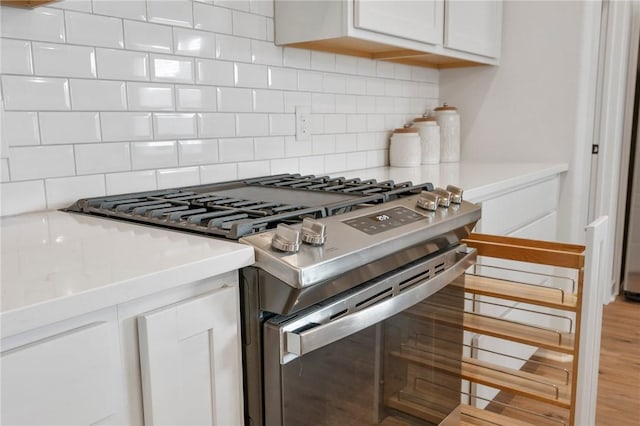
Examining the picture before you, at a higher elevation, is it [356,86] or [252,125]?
[356,86]

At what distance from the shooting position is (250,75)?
5.64ft

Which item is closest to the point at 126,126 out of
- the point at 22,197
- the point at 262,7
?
the point at 22,197

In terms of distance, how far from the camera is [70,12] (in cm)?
126

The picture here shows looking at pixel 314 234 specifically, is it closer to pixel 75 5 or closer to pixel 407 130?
pixel 75 5

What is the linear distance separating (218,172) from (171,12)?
0.46 meters

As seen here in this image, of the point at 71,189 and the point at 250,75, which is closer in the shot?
the point at 71,189

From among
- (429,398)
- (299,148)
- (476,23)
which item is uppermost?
(476,23)

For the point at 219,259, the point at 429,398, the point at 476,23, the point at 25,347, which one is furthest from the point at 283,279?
the point at 476,23

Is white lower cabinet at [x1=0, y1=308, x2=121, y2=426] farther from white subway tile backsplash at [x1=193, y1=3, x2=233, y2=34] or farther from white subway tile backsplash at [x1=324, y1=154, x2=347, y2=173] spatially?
white subway tile backsplash at [x1=324, y1=154, x2=347, y2=173]

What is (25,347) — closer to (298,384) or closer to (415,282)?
(298,384)

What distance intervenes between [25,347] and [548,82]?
256cm

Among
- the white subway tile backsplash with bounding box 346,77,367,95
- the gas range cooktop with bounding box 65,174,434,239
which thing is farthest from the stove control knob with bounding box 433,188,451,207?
the white subway tile backsplash with bounding box 346,77,367,95

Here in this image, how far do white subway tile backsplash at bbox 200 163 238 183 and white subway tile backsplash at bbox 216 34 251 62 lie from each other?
32cm

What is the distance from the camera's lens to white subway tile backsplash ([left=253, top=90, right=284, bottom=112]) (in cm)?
175
